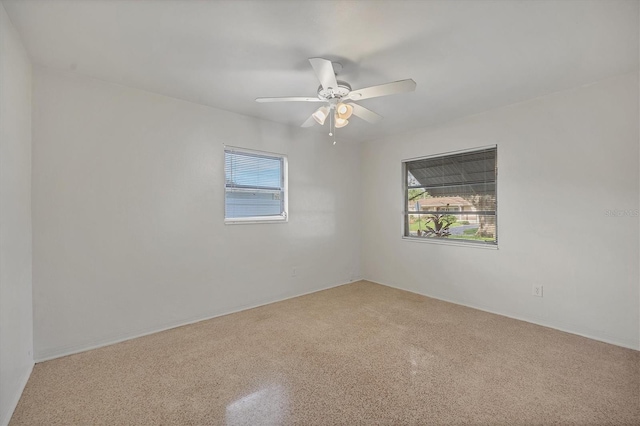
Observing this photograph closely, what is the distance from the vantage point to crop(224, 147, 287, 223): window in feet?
11.3

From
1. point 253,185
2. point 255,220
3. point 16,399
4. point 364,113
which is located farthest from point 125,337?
point 364,113

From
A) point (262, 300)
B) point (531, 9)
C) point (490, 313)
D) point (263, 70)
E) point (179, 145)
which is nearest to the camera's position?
point (531, 9)

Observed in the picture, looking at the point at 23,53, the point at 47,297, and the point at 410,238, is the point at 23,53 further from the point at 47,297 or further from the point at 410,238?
the point at 410,238

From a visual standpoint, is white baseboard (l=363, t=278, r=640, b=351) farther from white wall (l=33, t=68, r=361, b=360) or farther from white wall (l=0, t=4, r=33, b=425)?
white wall (l=0, t=4, r=33, b=425)

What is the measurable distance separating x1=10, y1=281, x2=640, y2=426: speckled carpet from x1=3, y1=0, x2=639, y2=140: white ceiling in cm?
236

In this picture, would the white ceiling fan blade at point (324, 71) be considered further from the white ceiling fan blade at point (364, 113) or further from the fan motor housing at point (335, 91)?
the white ceiling fan blade at point (364, 113)

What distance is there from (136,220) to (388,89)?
2536 mm

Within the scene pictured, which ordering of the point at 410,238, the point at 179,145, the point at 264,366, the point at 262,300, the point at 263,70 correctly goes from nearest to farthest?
1. the point at 264,366
2. the point at 263,70
3. the point at 179,145
4. the point at 262,300
5. the point at 410,238

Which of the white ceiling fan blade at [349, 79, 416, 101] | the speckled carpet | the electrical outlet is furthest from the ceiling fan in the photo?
the electrical outlet

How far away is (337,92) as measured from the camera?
2271 mm

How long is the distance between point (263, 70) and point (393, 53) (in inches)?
41.0

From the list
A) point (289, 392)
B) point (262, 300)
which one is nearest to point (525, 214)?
point (289, 392)

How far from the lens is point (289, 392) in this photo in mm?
1885

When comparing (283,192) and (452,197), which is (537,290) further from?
(283,192)
